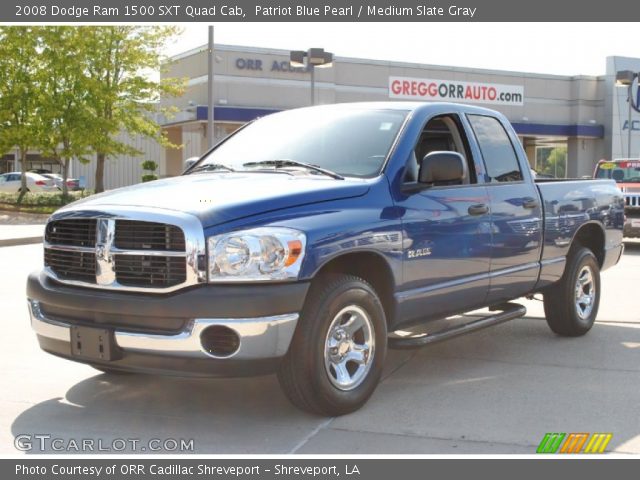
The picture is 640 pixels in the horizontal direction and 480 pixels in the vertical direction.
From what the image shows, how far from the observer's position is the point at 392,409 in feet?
17.1

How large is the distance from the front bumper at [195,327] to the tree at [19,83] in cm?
2610

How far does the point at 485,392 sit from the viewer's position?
5.68m

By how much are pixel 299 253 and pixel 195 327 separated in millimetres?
684

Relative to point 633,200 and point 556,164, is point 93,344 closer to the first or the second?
point 633,200

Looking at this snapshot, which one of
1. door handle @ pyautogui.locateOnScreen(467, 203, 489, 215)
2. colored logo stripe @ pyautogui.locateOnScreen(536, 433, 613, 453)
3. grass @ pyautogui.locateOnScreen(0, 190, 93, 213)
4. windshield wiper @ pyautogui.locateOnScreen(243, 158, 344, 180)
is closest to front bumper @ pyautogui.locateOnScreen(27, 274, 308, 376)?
windshield wiper @ pyautogui.locateOnScreen(243, 158, 344, 180)

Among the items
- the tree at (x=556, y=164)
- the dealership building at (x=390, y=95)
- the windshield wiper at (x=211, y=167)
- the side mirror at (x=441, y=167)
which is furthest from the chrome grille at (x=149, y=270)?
the tree at (x=556, y=164)

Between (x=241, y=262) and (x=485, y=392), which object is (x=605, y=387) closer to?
(x=485, y=392)

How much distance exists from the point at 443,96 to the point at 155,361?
38557mm

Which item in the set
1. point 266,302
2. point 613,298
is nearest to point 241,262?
point 266,302

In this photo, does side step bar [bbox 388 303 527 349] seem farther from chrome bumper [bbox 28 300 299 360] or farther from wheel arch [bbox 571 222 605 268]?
wheel arch [bbox 571 222 605 268]

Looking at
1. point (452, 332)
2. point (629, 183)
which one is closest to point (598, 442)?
point (452, 332)

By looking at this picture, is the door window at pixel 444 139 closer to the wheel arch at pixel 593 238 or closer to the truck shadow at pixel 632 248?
the wheel arch at pixel 593 238

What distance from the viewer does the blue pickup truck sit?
450 centimetres

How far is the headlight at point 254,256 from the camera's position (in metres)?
4.49
